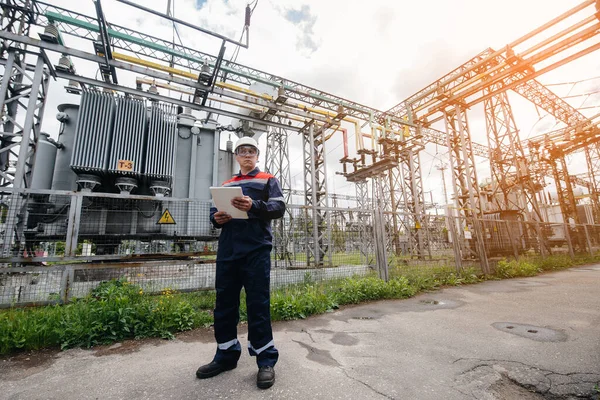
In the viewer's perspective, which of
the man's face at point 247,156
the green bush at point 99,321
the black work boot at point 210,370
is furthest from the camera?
the green bush at point 99,321

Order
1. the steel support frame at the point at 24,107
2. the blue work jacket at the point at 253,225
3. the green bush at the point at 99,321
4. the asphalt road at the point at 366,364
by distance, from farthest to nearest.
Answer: the steel support frame at the point at 24,107 → the green bush at the point at 99,321 → the blue work jacket at the point at 253,225 → the asphalt road at the point at 366,364

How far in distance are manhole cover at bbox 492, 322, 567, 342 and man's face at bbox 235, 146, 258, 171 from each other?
3.71m

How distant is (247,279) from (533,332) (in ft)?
11.6

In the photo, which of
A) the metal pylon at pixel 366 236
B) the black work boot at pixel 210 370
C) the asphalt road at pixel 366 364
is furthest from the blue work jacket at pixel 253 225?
the metal pylon at pixel 366 236

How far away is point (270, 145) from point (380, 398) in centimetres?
1445

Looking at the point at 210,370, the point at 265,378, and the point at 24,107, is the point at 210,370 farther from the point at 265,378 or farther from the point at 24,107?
the point at 24,107

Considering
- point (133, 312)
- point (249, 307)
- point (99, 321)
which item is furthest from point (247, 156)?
point (99, 321)

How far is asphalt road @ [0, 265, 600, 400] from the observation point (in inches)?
73.9

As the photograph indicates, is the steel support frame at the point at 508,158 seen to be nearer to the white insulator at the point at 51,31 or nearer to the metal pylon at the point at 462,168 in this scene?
the metal pylon at the point at 462,168

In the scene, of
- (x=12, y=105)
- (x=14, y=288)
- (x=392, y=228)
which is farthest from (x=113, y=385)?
(x=12, y=105)

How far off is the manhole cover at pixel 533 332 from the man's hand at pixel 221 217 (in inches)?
143

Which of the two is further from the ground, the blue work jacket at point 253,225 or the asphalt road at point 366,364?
the blue work jacket at point 253,225

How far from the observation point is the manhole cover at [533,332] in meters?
2.86

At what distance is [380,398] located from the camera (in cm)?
176
